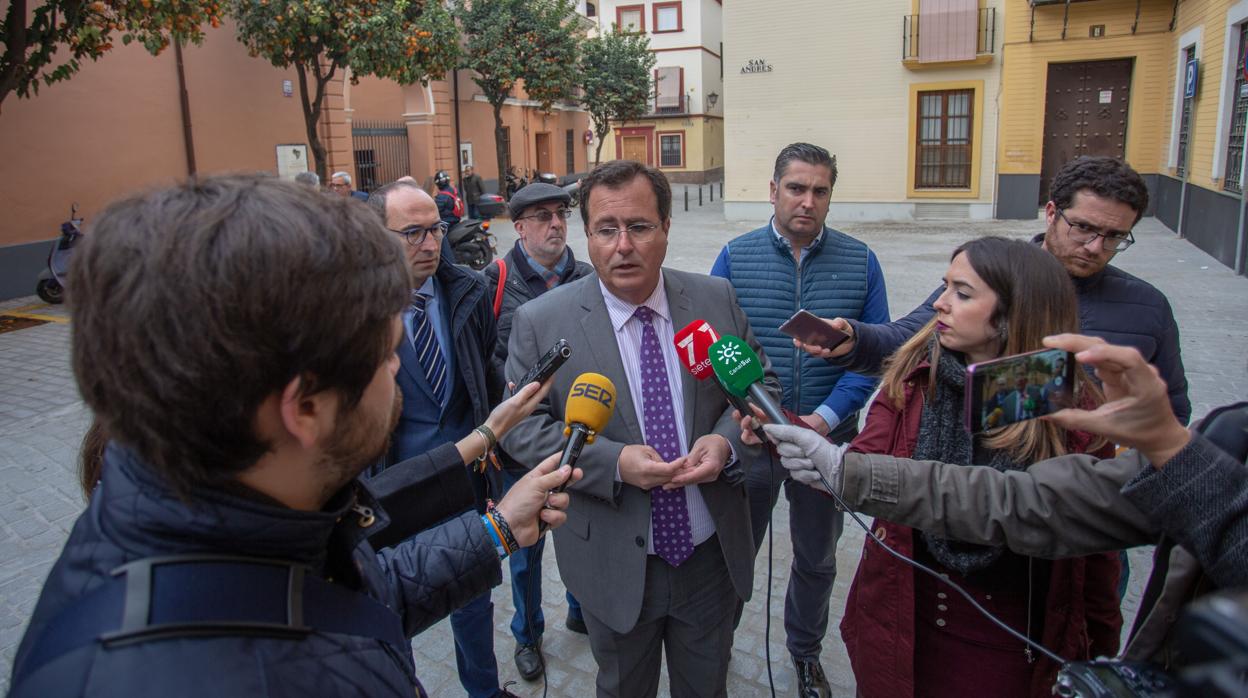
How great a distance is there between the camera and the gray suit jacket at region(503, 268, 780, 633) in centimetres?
228

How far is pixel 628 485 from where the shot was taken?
2.30 metres

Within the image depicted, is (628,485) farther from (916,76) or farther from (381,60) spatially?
(916,76)

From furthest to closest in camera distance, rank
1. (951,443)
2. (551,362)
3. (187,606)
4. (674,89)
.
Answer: (674,89), (551,362), (951,443), (187,606)

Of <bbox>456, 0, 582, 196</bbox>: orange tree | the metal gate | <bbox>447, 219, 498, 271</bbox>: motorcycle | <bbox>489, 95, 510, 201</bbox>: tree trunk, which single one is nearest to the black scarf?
<bbox>447, 219, 498, 271</bbox>: motorcycle

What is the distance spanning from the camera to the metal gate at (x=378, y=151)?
18719mm

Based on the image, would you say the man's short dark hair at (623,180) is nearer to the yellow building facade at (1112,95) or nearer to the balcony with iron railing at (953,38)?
the yellow building facade at (1112,95)

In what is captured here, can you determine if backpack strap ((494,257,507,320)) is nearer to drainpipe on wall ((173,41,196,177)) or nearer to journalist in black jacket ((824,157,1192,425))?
journalist in black jacket ((824,157,1192,425))

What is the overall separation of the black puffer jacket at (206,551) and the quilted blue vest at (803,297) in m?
2.22

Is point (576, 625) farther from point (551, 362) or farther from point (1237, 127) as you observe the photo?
point (1237, 127)

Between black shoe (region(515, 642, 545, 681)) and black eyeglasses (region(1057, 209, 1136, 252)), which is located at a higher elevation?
black eyeglasses (region(1057, 209, 1136, 252))

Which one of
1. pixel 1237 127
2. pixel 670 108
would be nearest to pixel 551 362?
pixel 1237 127

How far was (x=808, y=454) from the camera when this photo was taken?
1808 mm

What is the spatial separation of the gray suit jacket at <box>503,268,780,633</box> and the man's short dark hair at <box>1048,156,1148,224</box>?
1.22 m

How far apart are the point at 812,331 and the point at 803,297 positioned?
801 mm
